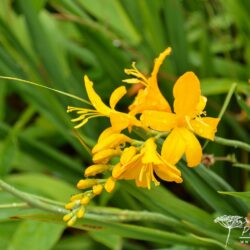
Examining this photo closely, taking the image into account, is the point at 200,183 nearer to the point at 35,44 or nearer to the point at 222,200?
the point at 222,200

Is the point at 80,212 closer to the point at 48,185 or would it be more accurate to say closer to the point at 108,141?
the point at 108,141

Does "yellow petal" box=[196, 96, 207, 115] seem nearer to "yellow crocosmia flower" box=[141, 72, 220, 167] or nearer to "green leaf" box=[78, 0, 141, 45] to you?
"yellow crocosmia flower" box=[141, 72, 220, 167]

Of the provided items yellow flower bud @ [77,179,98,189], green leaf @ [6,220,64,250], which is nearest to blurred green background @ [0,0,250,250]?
green leaf @ [6,220,64,250]

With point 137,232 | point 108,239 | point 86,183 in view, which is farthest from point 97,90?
point 86,183

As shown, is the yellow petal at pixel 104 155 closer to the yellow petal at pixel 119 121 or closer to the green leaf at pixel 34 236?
the yellow petal at pixel 119 121

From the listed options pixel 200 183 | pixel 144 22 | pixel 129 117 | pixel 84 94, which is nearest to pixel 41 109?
pixel 84 94

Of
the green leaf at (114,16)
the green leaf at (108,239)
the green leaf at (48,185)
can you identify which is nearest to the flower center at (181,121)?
the green leaf at (108,239)

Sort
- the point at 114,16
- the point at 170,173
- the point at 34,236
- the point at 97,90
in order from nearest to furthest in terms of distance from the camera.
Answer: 1. the point at 170,173
2. the point at 34,236
3. the point at 97,90
4. the point at 114,16
